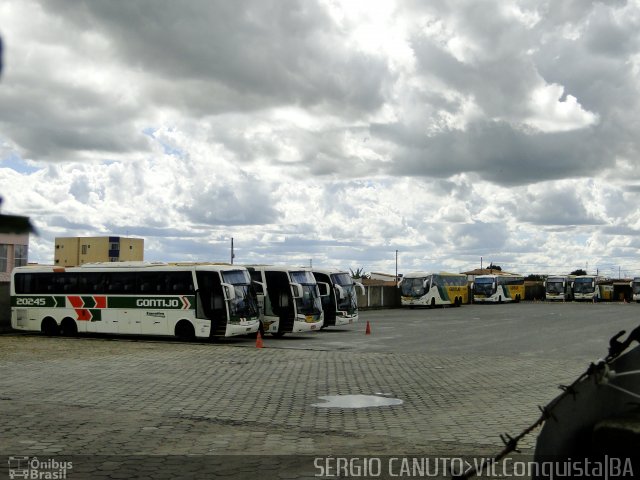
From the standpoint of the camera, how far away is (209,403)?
478 inches

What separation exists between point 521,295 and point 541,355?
64.8 metres

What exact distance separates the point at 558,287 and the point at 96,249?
72001 mm

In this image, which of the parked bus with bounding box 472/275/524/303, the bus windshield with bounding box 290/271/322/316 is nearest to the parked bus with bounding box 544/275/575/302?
the parked bus with bounding box 472/275/524/303

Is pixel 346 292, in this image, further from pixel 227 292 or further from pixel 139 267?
pixel 139 267

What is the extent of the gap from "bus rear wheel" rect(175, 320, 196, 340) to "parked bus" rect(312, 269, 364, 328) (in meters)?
8.17

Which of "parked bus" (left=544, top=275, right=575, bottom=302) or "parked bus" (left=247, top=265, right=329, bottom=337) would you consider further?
"parked bus" (left=544, top=275, right=575, bottom=302)

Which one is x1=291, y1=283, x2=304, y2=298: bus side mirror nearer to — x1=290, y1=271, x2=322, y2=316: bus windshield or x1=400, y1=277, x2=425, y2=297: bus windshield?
x1=290, y1=271, x2=322, y2=316: bus windshield

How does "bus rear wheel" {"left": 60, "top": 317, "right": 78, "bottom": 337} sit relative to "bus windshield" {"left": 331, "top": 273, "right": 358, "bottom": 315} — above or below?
below

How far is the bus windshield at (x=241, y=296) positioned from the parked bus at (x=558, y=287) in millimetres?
59744

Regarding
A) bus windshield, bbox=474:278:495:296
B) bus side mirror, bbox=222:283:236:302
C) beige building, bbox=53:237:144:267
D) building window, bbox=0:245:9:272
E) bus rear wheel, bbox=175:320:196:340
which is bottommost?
bus rear wheel, bbox=175:320:196:340

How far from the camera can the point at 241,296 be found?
27125mm

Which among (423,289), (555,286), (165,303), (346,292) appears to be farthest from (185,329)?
(555,286)

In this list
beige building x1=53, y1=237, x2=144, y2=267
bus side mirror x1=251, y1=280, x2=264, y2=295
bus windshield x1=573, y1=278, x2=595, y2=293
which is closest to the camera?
bus side mirror x1=251, y1=280, x2=264, y2=295

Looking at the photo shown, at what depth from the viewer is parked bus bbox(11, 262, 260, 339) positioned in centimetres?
2681
